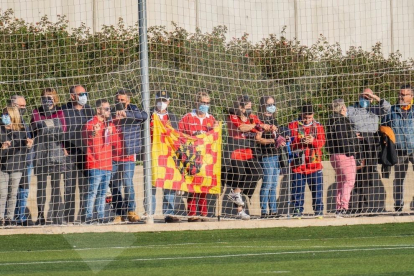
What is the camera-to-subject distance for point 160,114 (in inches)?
606

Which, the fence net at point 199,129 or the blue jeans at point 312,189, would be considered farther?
the blue jeans at point 312,189

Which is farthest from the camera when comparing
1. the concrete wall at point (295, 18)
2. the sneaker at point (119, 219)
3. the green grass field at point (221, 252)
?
the concrete wall at point (295, 18)

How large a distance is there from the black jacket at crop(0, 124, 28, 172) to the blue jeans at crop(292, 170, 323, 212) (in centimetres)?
419

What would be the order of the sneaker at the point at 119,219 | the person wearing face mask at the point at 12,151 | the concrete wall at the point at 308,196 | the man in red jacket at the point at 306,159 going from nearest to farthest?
1. the sneaker at the point at 119,219
2. the person wearing face mask at the point at 12,151
3. the concrete wall at the point at 308,196
4. the man in red jacket at the point at 306,159

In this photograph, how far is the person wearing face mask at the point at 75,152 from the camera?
14891 millimetres

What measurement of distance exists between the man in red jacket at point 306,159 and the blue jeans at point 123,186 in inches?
103

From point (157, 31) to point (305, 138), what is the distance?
334 centimetres

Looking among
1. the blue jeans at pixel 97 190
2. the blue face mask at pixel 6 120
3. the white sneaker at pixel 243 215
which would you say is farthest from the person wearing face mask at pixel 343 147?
the blue face mask at pixel 6 120

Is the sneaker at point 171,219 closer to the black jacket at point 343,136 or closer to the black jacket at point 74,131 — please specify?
the black jacket at point 74,131

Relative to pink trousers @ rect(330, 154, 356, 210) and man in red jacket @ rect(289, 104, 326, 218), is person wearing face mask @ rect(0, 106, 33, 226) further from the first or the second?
pink trousers @ rect(330, 154, 356, 210)

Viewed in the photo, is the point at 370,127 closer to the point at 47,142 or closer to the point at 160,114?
the point at 160,114

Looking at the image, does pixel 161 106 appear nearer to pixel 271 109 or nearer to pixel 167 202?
pixel 167 202

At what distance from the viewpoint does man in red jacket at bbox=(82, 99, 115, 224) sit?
1489 cm

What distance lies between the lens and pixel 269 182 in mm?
15883
